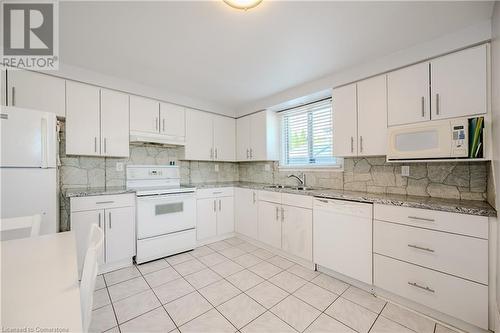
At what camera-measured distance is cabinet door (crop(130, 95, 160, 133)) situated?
9.46 feet

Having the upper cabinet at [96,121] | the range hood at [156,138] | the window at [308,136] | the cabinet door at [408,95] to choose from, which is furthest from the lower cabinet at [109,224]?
the cabinet door at [408,95]

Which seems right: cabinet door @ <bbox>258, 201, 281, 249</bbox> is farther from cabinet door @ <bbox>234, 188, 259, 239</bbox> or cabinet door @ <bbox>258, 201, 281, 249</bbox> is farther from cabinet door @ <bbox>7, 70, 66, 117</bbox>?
cabinet door @ <bbox>7, 70, 66, 117</bbox>

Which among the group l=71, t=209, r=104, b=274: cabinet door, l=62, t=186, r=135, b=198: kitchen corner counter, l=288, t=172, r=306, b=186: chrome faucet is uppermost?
l=288, t=172, r=306, b=186: chrome faucet

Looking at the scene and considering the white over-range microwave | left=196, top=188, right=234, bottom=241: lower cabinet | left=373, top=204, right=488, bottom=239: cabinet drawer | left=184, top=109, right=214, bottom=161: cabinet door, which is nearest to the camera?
left=373, top=204, right=488, bottom=239: cabinet drawer

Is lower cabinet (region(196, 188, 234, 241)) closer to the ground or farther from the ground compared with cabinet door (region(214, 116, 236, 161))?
closer to the ground

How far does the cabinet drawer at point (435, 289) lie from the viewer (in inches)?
58.0

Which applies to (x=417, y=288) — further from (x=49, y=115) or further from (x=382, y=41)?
(x=49, y=115)

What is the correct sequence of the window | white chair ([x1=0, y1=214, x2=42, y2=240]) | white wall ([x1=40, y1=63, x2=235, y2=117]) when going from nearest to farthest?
white chair ([x1=0, y1=214, x2=42, y2=240]), white wall ([x1=40, y1=63, x2=235, y2=117]), the window

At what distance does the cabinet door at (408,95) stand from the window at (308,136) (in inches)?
34.9

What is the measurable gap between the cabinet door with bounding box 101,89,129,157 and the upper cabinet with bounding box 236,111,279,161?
1.93 metres

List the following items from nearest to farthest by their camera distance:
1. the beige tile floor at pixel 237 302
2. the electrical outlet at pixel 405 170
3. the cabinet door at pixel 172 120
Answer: the beige tile floor at pixel 237 302, the electrical outlet at pixel 405 170, the cabinet door at pixel 172 120

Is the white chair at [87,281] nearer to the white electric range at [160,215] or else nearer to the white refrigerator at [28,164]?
the white refrigerator at [28,164]

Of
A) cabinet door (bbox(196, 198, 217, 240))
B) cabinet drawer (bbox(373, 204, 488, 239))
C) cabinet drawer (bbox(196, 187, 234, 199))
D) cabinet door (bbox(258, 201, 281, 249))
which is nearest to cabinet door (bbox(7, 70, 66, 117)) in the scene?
cabinet drawer (bbox(196, 187, 234, 199))

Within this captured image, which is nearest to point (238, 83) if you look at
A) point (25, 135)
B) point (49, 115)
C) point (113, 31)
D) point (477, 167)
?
point (113, 31)
